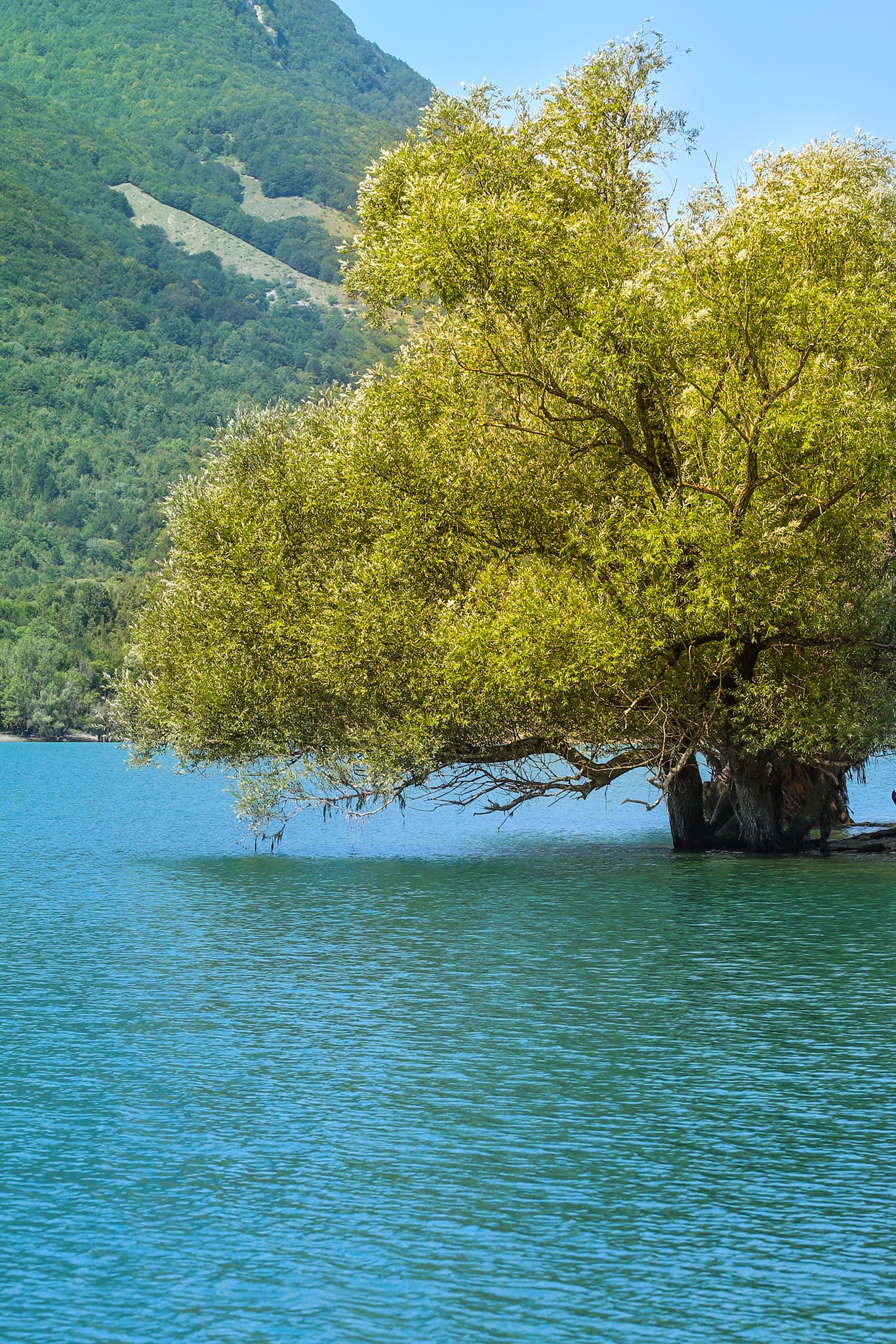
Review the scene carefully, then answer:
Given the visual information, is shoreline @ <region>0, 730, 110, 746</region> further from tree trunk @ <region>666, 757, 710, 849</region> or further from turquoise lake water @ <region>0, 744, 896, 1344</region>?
turquoise lake water @ <region>0, 744, 896, 1344</region>

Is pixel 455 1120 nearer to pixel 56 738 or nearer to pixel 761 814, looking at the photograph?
pixel 761 814

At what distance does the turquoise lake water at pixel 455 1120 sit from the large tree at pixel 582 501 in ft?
16.0

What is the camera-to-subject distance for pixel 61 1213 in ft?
43.2

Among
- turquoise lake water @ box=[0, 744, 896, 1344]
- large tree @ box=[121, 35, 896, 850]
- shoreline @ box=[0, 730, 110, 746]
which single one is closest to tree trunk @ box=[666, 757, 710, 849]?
large tree @ box=[121, 35, 896, 850]

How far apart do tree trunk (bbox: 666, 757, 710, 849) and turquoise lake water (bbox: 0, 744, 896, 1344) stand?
746cm

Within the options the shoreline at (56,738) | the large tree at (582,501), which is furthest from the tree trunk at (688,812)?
the shoreline at (56,738)

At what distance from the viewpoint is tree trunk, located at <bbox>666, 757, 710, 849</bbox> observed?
4128 cm

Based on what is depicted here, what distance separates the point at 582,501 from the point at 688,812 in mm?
11068

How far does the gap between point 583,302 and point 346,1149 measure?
2080 cm

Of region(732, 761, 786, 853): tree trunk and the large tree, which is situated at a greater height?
the large tree

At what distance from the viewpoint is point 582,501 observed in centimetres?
3497

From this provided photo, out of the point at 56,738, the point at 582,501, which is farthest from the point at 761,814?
the point at 56,738

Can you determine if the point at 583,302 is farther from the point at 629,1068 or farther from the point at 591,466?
the point at 629,1068

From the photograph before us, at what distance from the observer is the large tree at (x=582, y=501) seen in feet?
102
